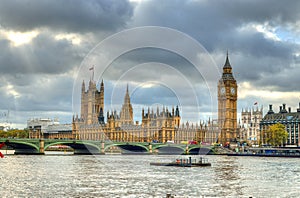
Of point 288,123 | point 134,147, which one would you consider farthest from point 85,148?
point 288,123

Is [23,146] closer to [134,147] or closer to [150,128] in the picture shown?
[134,147]

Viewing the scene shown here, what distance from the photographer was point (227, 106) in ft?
622

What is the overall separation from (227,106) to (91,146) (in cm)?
8174

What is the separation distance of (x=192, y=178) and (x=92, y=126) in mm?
147574

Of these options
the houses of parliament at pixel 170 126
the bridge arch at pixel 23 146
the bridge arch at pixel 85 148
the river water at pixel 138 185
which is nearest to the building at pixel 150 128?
the houses of parliament at pixel 170 126

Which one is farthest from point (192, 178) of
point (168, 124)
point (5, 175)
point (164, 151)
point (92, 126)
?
point (92, 126)

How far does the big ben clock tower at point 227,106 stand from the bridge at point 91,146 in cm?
4021

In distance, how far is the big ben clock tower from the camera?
604 feet

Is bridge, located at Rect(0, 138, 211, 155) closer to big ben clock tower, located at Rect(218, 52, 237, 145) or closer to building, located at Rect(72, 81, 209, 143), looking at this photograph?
building, located at Rect(72, 81, 209, 143)

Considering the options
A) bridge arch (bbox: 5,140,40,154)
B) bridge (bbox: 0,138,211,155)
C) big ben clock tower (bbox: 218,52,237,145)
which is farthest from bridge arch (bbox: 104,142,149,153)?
big ben clock tower (bbox: 218,52,237,145)

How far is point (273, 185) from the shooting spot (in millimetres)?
46875

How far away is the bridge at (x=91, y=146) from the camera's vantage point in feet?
348

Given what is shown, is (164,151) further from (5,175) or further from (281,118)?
(5,175)

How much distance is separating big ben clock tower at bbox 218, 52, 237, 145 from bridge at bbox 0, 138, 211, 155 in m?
40.2
